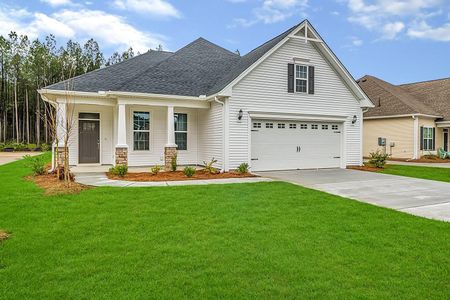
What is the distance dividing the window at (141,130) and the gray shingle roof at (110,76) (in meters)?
1.60

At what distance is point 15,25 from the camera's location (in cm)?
3291

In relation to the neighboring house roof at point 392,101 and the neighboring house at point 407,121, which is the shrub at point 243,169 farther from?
the neighboring house roof at point 392,101

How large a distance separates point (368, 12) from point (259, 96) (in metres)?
10.8

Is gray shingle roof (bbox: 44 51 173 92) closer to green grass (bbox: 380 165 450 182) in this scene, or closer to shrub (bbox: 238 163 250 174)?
shrub (bbox: 238 163 250 174)

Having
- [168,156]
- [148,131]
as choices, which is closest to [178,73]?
[148,131]

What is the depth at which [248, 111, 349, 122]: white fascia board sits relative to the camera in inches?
529

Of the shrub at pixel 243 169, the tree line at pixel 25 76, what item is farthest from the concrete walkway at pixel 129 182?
the tree line at pixel 25 76

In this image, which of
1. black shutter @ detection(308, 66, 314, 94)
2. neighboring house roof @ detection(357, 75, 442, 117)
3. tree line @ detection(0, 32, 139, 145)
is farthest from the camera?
tree line @ detection(0, 32, 139, 145)

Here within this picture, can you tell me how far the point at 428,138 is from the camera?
2227 cm

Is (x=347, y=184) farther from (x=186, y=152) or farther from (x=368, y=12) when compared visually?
(x=368, y=12)

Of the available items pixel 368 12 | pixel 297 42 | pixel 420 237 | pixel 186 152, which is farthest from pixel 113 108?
pixel 368 12

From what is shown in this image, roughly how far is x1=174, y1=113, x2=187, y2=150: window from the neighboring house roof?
15.2 m

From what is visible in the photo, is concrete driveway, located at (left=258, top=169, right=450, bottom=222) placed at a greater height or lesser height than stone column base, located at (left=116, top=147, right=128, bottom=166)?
lesser

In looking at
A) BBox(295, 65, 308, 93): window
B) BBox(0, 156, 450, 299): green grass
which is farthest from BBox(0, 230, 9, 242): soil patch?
BBox(295, 65, 308, 93): window
